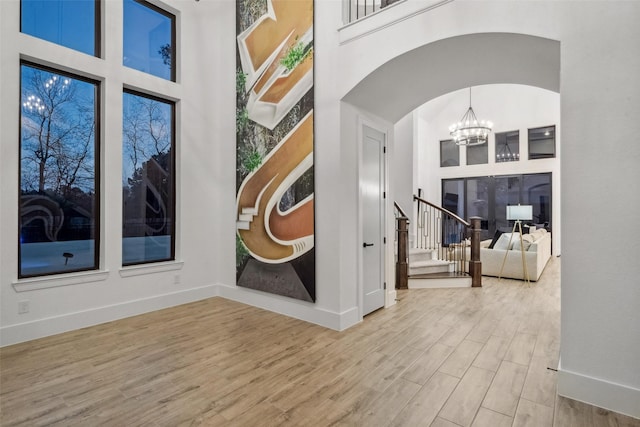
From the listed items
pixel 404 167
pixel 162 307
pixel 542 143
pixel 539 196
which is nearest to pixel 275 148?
pixel 162 307

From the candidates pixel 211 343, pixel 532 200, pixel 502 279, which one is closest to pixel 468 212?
pixel 532 200

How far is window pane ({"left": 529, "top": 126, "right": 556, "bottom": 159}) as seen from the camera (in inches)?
374

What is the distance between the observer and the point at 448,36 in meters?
2.88

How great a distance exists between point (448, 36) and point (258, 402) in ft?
11.1

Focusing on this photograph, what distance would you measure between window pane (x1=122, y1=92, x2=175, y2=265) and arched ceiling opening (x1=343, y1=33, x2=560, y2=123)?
2819 mm

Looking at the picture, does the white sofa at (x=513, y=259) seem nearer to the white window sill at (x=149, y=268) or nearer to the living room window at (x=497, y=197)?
the living room window at (x=497, y=197)

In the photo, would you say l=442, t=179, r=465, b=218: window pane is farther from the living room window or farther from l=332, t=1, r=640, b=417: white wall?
l=332, t=1, r=640, b=417: white wall

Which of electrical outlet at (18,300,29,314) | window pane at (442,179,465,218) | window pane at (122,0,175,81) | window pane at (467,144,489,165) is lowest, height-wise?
electrical outlet at (18,300,29,314)

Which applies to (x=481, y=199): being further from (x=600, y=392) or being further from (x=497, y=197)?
(x=600, y=392)

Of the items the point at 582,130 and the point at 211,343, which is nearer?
the point at 582,130

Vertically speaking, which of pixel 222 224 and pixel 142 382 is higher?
pixel 222 224

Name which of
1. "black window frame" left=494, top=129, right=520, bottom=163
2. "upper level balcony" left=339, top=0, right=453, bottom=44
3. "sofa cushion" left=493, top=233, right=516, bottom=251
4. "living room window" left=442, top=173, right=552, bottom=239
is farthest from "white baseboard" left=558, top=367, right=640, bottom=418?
"black window frame" left=494, top=129, right=520, bottom=163

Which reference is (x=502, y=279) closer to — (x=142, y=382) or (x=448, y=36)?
(x=448, y=36)

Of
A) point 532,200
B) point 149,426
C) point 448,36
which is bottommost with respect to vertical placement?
point 149,426
